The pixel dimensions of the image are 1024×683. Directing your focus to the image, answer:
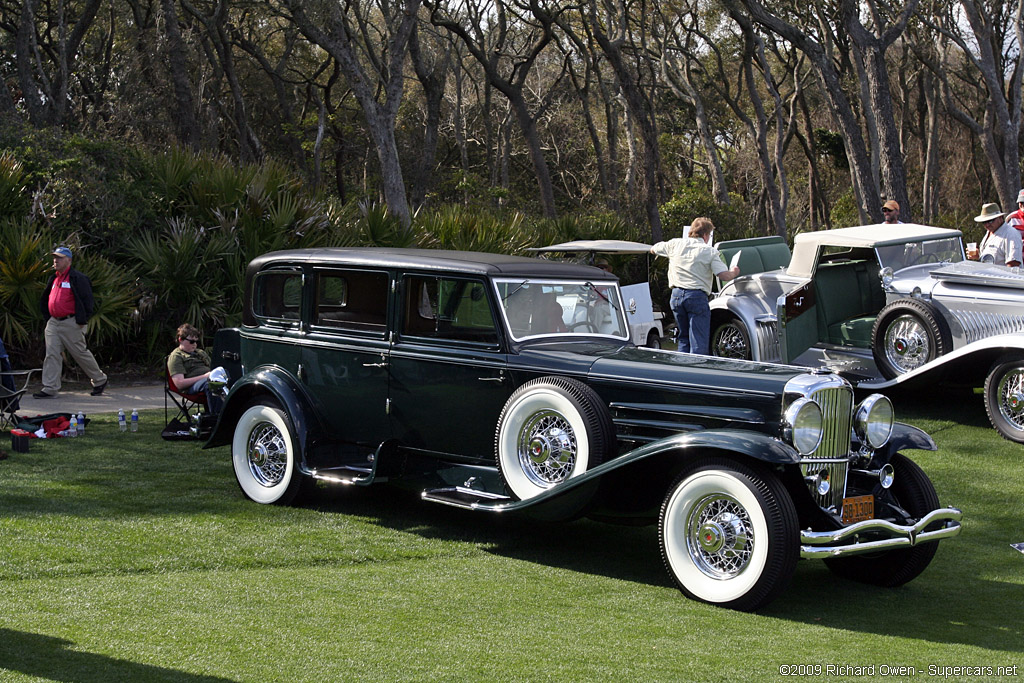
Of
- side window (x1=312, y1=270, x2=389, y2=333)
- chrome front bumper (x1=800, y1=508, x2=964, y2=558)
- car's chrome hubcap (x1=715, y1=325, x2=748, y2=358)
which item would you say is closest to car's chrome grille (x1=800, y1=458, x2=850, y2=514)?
chrome front bumper (x1=800, y1=508, x2=964, y2=558)

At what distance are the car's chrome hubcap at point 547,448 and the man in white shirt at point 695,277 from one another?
5.85 meters

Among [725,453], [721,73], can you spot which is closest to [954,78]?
[721,73]

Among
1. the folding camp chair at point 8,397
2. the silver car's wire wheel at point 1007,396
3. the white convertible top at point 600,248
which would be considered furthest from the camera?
the white convertible top at point 600,248

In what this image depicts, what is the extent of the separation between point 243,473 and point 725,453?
A: 3763 millimetres

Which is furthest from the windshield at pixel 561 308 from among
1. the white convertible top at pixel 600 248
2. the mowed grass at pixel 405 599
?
the white convertible top at pixel 600 248

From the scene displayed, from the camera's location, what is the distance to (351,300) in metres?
7.35

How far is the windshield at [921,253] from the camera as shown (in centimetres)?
1134

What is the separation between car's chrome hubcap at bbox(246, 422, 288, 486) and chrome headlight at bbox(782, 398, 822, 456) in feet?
11.7

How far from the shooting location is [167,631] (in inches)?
184

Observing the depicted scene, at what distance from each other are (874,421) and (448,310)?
2.67m

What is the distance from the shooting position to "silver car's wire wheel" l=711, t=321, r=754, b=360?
41.9 feet

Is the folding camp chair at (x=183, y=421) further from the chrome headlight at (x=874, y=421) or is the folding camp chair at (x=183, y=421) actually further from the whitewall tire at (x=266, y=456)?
the chrome headlight at (x=874, y=421)

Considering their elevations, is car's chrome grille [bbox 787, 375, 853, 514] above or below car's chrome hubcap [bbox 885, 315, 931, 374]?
below

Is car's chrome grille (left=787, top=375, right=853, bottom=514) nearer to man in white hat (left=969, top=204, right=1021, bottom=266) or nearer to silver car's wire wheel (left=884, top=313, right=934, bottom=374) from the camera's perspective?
silver car's wire wheel (left=884, top=313, right=934, bottom=374)
